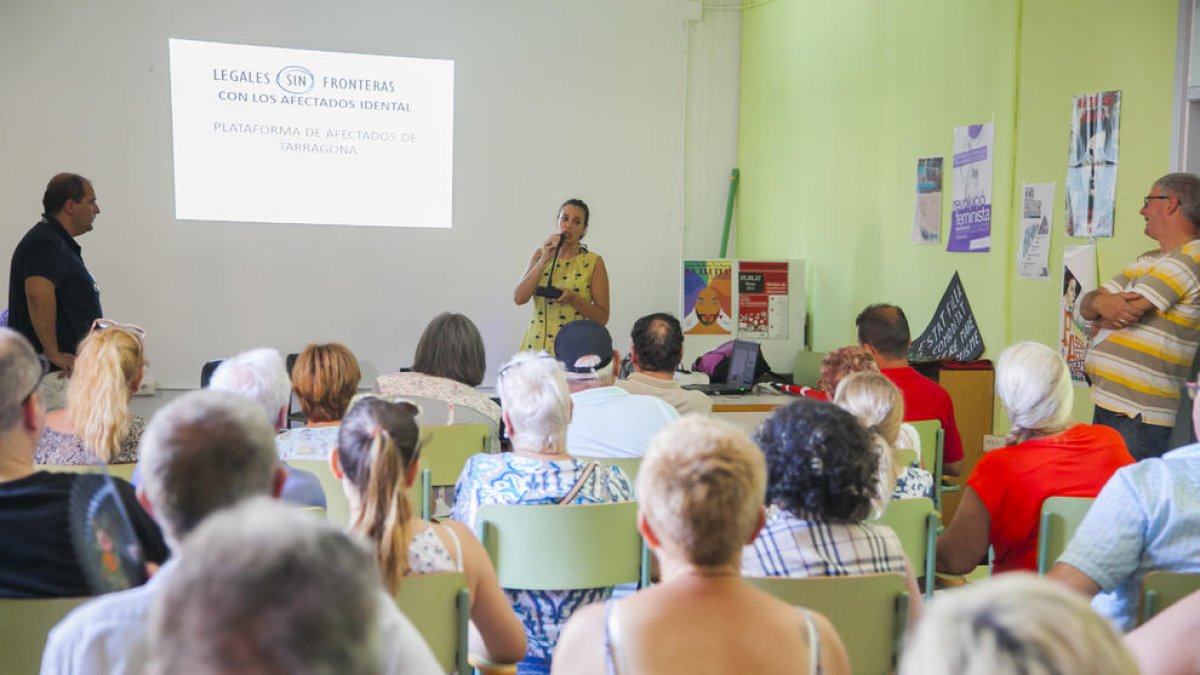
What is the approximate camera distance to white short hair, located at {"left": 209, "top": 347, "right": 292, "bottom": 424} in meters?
2.91

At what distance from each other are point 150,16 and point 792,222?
466cm

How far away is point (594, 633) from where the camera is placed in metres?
1.48

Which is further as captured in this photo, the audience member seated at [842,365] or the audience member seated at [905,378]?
the audience member seated at [905,378]

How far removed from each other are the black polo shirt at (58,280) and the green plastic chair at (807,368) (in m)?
4.28

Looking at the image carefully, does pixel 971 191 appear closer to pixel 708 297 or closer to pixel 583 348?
pixel 708 297

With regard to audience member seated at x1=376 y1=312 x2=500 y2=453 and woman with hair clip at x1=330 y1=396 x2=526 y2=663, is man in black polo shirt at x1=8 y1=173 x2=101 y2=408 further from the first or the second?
woman with hair clip at x1=330 y1=396 x2=526 y2=663

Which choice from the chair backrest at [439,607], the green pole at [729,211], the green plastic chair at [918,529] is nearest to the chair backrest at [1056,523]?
the green plastic chair at [918,529]

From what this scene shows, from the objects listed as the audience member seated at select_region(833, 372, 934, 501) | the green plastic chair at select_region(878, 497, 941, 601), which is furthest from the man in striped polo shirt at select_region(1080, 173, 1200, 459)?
the green plastic chair at select_region(878, 497, 941, 601)

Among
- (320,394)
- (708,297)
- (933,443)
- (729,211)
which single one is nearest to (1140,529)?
(933,443)

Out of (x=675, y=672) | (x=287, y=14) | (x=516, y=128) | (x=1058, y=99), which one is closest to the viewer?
(x=675, y=672)

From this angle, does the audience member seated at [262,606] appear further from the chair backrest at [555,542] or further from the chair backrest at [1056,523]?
the chair backrest at [1056,523]

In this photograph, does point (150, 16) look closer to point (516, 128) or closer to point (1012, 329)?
point (516, 128)

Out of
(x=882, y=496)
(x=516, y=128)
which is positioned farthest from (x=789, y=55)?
(x=882, y=496)

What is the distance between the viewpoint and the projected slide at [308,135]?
7129mm
